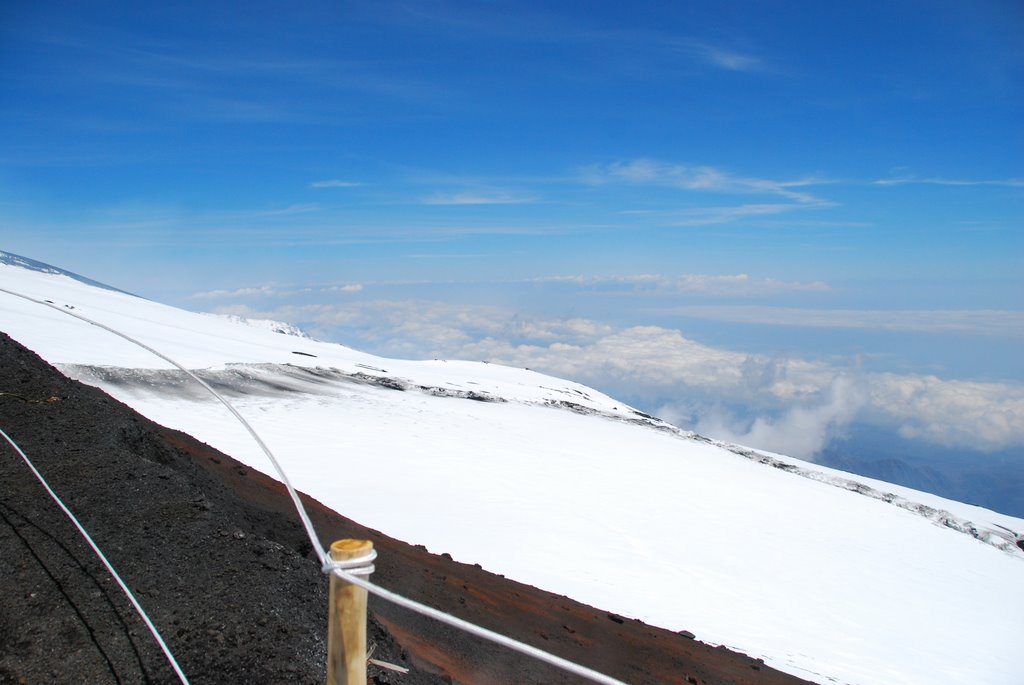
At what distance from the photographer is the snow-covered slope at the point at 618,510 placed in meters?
12.7

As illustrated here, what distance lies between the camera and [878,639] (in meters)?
13.2

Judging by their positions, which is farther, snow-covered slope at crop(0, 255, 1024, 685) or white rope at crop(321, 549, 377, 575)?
snow-covered slope at crop(0, 255, 1024, 685)

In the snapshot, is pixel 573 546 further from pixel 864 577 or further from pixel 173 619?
pixel 173 619

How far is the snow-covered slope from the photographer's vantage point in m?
12.7

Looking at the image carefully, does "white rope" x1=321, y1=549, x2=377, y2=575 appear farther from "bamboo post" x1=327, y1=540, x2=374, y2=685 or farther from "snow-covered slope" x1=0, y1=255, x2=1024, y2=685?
"snow-covered slope" x1=0, y1=255, x2=1024, y2=685

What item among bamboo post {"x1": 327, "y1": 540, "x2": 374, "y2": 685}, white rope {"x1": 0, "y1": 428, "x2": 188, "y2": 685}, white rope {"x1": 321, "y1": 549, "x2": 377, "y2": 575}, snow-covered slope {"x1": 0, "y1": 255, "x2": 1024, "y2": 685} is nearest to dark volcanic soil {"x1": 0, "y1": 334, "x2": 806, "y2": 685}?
white rope {"x1": 0, "y1": 428, "x2": 188, "y2": 685}

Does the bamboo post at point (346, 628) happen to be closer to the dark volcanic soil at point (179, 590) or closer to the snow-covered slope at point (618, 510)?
the dark volcanic soil at point (179, 590)

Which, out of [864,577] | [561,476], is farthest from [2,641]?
[864,577]

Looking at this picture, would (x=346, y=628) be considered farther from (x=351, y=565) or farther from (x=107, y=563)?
(x=107, y=563)

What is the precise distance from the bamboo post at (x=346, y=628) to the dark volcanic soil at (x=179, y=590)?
1379 millimetres

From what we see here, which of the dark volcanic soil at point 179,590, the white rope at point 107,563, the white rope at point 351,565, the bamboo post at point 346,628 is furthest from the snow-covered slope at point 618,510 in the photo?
the white rope at point 351,565

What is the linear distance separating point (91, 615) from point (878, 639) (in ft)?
45.9

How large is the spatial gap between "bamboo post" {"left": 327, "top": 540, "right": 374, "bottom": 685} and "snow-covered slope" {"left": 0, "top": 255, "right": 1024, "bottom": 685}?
9764 mm

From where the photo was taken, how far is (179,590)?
4137mm
